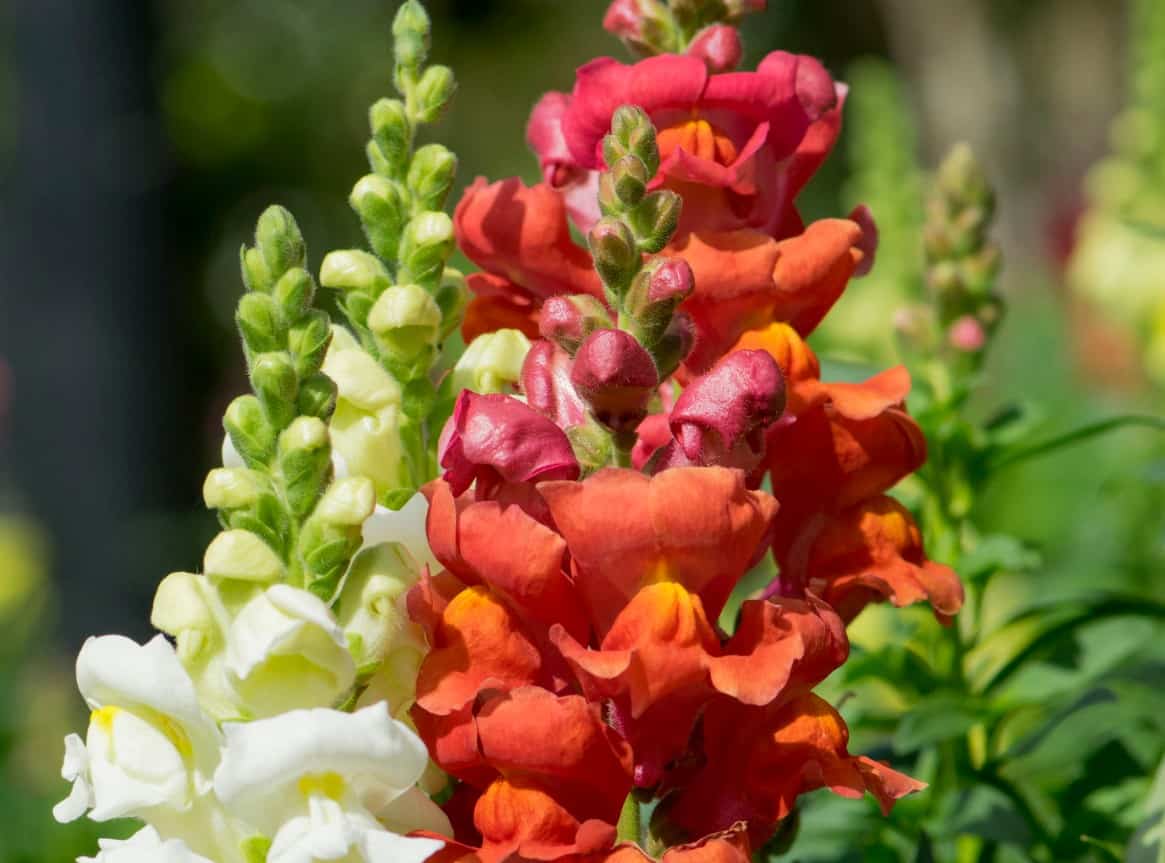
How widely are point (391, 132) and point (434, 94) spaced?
4cm

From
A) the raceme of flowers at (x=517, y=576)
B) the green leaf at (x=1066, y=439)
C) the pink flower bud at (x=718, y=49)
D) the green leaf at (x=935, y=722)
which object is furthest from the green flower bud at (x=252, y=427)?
the green leaf at (x=1066, y=439)

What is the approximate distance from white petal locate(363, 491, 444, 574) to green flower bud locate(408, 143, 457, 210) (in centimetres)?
16

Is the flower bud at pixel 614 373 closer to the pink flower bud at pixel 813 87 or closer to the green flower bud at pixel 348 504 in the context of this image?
the green flower bud at pixel 348 504

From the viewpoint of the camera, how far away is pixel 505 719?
2.33ft

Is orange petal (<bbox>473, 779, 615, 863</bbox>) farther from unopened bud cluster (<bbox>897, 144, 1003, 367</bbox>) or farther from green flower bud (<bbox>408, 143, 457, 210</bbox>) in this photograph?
unopened bud cluster (<bbox>897, 144, 1003, 367</bbox>)

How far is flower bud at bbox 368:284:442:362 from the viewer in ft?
2.71

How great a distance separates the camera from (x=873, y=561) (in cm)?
88

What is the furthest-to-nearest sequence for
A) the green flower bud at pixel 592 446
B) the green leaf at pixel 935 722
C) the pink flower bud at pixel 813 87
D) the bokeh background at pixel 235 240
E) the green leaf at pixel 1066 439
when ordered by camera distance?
the bokeh background at pixel 235 240
the green leaf at pixel 1066 439
the green leaf at pixel 935 722
the pink flower bud at pixel 813 87
the green flower bud at pixel 592 446

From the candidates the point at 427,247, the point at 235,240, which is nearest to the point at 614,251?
the point at 427,247

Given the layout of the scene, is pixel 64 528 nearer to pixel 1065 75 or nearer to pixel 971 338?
pixel 971 338

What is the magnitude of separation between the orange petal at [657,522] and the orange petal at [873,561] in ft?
0.50

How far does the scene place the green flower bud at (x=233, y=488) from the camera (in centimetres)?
73

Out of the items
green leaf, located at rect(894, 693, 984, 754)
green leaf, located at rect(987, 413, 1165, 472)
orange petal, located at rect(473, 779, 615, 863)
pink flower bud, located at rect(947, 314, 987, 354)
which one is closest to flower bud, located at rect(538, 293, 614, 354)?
orange petal, located at rect(473, 779, 615, 863)

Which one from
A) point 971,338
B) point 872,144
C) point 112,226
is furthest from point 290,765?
point 112,226
